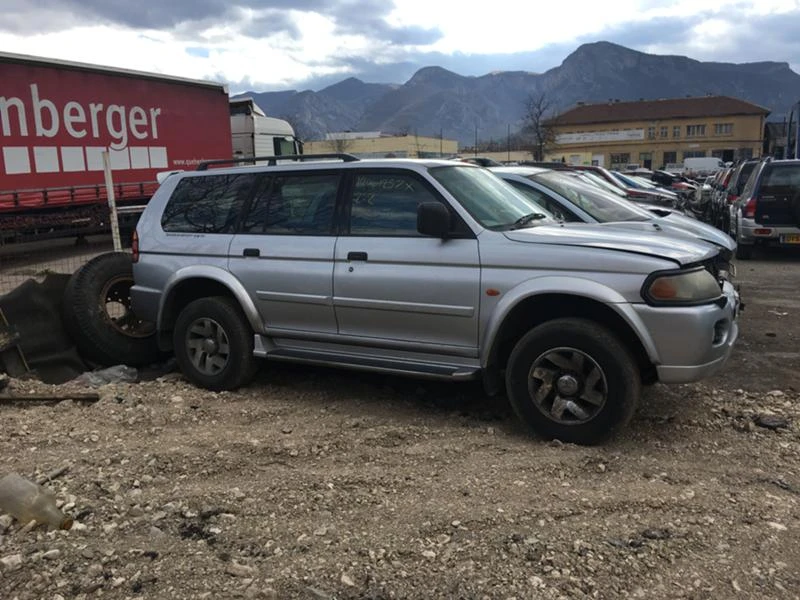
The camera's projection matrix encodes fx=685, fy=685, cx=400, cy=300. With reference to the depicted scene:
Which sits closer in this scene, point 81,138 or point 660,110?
point 81,138

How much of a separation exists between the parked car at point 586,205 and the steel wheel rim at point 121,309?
404 cm

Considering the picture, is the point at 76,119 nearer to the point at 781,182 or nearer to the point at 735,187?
the point at 781,182

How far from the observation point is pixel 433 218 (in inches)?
174

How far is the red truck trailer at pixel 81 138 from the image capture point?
13.1 m

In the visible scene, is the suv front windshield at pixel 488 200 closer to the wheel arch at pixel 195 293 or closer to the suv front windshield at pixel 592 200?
the wheel arch at pixel 195 293

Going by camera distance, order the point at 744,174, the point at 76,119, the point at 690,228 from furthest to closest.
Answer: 1. the point at 744,174
2. the point at 76,119
3. the point at 690,228

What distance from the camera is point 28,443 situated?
438cm

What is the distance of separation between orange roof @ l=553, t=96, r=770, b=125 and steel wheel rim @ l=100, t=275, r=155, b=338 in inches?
3727

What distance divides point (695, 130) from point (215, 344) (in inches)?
3788

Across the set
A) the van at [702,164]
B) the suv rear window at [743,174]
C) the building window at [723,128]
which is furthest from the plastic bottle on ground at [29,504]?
the building window at [723,128]

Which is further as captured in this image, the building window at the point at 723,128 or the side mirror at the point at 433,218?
the building window at the point at 723,128

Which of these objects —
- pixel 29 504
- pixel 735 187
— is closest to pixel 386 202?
pixel 29 504

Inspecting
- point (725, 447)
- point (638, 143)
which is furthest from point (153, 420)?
point (638, 143)

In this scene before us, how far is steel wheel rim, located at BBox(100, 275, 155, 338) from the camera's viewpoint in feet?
21.7
